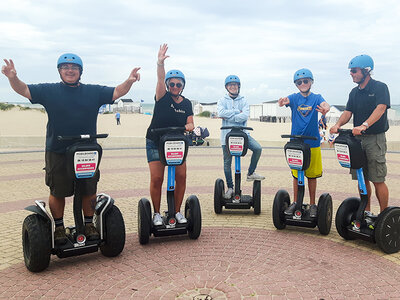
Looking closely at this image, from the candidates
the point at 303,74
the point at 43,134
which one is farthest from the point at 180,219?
the point at 43,134

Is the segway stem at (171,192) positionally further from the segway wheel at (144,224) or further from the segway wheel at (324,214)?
the segway wheel at (324,214)

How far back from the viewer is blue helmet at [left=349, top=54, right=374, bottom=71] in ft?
14.1

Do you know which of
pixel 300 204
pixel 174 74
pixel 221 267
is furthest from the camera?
pixel 300 204

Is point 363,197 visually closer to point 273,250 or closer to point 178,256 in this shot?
point 273,250

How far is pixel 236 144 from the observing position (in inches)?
212

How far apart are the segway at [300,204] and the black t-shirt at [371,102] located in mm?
613

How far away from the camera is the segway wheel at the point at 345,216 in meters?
4.38

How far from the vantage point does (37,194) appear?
294 inches

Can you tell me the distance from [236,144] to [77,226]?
253 cm

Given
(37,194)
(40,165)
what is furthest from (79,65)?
(40,165)

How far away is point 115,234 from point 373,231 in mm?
2808

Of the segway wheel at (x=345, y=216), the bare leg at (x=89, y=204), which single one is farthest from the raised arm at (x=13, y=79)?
the segway wheel at (x=345, y=216)

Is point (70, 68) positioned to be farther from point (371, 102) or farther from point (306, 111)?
point (371, 102)

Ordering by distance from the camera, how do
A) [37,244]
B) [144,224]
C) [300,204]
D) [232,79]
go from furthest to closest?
[232,79], [300,204], [144,224], [37,244]
